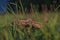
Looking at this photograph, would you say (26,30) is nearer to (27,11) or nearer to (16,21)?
(16,21)

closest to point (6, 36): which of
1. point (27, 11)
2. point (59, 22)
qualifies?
point (59, 22)

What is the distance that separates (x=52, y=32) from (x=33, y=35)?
0.61 feet

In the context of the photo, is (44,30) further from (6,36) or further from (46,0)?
(46,0)

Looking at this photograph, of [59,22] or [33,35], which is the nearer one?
[33,35]

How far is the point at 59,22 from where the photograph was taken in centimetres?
321

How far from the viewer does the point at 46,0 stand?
18.6 feet

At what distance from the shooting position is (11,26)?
320cm

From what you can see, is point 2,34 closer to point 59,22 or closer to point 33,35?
point 33,35

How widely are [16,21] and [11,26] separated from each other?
0.11 m

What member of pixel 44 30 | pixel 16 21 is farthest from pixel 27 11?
pixel 44 30

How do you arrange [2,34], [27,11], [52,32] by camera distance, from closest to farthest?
[52,32] → [2,34] → [27,11]

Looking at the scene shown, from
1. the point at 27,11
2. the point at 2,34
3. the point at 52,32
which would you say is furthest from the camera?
the point at 27,11

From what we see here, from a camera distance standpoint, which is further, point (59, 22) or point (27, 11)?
point (27, 11)

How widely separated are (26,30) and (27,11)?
2.38 metres
